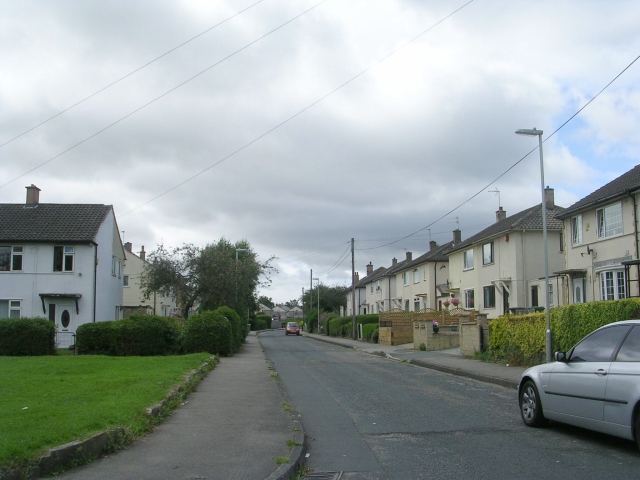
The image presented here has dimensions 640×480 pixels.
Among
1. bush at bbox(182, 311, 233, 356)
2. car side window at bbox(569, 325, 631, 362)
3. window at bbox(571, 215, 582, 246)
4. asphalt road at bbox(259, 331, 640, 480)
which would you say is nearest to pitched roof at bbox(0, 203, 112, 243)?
bush at bbox(182, 311, 233, 356)

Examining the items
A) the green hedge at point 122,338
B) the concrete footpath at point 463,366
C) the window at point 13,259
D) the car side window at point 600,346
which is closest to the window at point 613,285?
the concrete footpath at point 463,366

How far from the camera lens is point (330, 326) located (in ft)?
205

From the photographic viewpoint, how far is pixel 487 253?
35.3 m

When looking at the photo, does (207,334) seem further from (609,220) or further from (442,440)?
(442,440)

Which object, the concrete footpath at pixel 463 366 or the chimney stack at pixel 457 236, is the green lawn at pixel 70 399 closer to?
the concrete footpath at pixel 463 366

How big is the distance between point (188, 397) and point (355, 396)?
11.9ft

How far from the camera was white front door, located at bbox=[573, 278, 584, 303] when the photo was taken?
26.0 meters

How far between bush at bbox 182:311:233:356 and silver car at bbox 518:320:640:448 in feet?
57.7

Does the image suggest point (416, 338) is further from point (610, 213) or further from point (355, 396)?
point (355, 396)

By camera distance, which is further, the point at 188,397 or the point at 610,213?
the point at 610,213

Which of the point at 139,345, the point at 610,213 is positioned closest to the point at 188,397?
the point at 139,345

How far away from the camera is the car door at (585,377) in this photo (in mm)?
7871

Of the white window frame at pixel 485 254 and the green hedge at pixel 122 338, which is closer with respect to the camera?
the green hedge at pixel 122 338

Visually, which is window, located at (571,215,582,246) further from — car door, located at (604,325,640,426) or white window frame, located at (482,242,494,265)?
car door, located at (604,325,640,426)
